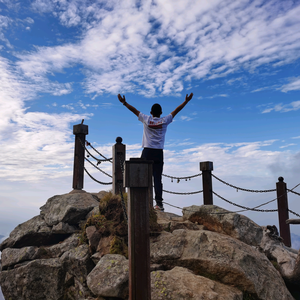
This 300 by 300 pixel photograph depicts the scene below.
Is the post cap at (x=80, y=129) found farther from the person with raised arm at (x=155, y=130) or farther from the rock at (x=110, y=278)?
the rock at (x=110, y=278)

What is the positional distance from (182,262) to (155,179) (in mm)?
2433

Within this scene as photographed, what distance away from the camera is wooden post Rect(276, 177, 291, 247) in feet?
29.4

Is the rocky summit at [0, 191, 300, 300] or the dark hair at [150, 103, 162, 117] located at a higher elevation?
the dark hair at [150, 103, 162, 117]

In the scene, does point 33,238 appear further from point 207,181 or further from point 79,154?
point 207,181

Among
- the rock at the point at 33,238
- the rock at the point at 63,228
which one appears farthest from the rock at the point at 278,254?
the rock at the point at 33,238

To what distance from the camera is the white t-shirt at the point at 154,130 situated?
22.0 ft

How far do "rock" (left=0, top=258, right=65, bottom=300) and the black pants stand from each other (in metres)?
2.75

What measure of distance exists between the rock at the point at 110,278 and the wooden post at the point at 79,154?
5.23 meters

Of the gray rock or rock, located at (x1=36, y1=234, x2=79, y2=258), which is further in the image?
the gray rock

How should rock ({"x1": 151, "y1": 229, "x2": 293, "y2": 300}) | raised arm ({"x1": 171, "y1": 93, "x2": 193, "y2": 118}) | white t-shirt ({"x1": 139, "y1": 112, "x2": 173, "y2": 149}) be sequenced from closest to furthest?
rock ({"x1": 151, "y1": 229, "x2": 293, "y2": 300}), white t-shirt ({"x1": 139, "y1": 112, "x2": 173, "y2": 149}), raised arm ({"x1": 171, "y1": 93, "x2": 193, "y2": 118})

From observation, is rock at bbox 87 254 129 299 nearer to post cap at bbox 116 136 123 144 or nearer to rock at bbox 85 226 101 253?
rock at bbox 85 226 101 253

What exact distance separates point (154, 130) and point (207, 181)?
3.83m

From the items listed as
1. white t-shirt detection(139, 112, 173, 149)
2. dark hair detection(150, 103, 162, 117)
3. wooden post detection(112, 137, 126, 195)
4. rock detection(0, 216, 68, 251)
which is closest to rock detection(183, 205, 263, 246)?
wooden post detection(112, 137, 126, 195)

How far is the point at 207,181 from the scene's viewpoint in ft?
32.1
